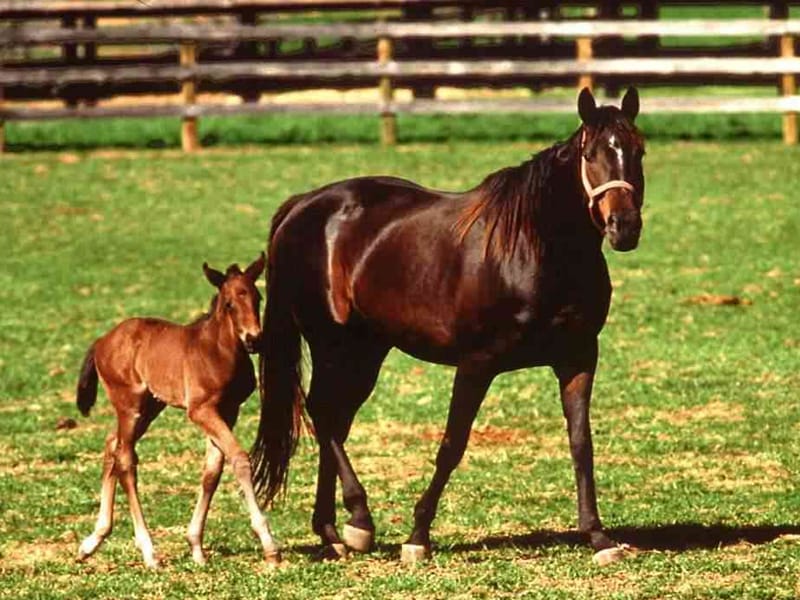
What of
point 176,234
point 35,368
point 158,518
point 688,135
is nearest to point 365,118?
point 688,135

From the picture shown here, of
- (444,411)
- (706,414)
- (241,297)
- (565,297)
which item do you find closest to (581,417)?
(565,297)

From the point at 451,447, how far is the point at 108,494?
1653mm

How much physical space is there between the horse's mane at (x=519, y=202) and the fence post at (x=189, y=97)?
16115 mm

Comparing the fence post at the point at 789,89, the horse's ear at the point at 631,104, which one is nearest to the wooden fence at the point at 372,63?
the fence post at the point at 789,89

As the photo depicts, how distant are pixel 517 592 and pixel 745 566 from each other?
108 centimetres

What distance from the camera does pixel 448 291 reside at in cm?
923

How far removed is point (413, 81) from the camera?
28.8 metres

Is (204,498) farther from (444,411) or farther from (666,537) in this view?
(444,411)

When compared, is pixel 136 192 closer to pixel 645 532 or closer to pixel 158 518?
pixel 158 518

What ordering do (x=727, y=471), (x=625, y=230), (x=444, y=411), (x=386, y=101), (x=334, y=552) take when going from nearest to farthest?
1. (x=625, y=230)
2. (x=334, y=552)
3. (x=727, y=471)
4. (x=444, y=411)
5. (x=386, y=101)

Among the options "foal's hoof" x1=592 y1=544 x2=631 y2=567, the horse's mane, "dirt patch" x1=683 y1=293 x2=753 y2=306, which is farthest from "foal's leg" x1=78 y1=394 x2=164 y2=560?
"dirt patch" x1=683 y1=293 x2=753 y2=306

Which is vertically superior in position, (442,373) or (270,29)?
(270,29)

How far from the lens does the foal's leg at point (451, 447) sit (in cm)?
907

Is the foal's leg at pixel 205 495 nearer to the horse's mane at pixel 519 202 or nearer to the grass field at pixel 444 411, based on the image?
the grass field at pixel 444 411
